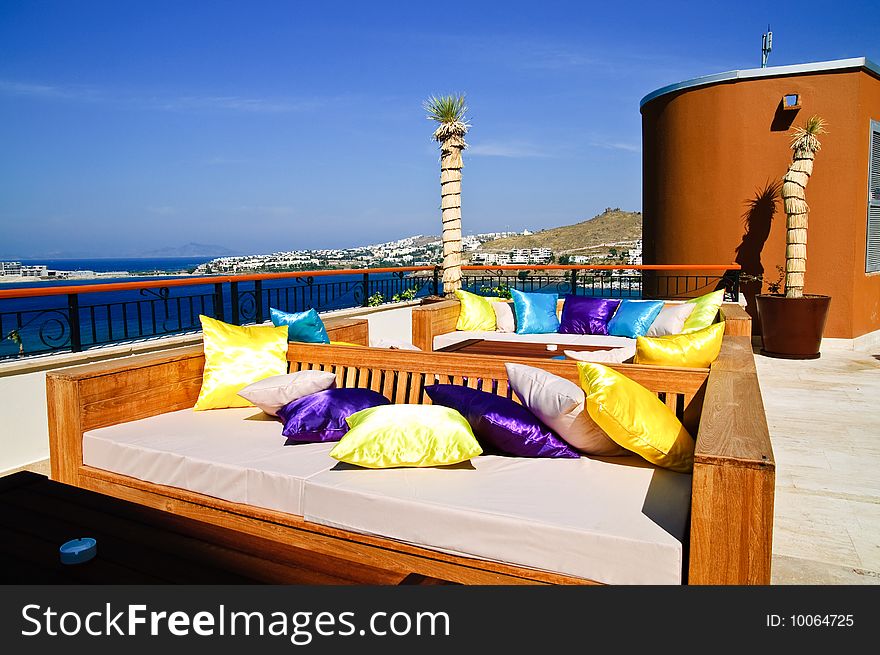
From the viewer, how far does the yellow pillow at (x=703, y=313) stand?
3764 mm

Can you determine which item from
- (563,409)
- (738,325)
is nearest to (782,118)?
(738,325)

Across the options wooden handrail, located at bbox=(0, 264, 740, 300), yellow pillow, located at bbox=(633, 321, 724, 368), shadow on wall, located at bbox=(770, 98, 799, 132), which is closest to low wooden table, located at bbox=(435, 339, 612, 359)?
yellow pillow, located at bbox=(633, 321, 724, 368)

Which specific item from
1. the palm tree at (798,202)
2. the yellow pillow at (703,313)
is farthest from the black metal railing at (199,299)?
→ the palm tree at (798,202)

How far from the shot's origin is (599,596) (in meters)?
1.29

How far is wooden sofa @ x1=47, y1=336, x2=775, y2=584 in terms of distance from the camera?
136 centimetres

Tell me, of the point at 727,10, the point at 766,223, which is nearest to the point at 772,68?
the point at 766,223

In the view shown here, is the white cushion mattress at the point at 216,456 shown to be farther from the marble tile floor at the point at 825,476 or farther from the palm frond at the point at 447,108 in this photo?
the palm frond at the point at 447,108

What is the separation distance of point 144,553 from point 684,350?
201cm

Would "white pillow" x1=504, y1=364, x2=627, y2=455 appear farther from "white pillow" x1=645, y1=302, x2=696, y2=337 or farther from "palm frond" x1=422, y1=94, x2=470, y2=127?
"palm frond" x1=422, y1=94, x2=470, y2=127

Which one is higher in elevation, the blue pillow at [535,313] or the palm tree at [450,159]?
the palm tree at [450,159]

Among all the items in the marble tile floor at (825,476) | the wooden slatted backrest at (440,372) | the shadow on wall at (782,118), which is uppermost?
the shadow on wall at (782,118)

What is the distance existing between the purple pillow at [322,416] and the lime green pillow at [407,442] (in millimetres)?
323

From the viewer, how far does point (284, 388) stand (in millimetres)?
2545

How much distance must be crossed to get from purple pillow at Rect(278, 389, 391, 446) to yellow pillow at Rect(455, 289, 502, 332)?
3053 millimetres
